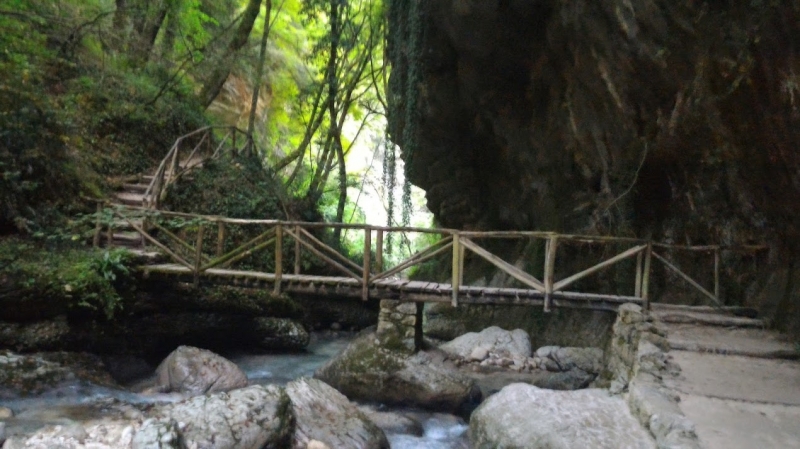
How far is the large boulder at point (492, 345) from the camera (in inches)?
356

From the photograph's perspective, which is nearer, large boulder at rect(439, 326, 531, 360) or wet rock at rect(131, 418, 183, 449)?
wet rock at rect(131, 418, 183, 449)

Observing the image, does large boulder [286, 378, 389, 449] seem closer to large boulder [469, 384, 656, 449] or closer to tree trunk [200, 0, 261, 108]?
large boulder [469, 384, 656, 449]

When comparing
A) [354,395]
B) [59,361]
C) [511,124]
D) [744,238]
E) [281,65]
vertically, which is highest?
[281,65]

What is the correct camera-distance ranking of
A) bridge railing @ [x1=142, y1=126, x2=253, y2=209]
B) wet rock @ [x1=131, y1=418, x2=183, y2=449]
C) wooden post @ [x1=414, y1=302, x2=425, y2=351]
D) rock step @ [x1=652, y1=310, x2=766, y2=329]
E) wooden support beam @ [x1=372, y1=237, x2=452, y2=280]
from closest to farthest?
1. wet rock @ [x1=131, y1=418, x2=183, y2=449]
2. rock step @ [x1=652, y1=310, x2=766, y2=329]
3. wooden support beam @ [x1=372, y1=237, x2=452, y2=280]
4. wooden post @ [x1=414, y1=302, x2=425, y2=351]
5. bridge railing @ [x1=142, y1=126, x2=253, y2=209]

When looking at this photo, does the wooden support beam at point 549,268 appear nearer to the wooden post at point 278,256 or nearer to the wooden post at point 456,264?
the wooden post at point 456,264

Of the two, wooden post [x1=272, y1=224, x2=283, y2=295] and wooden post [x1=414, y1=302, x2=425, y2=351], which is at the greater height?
wooden post [x1=272, y1=224, x2=283, y2=295]

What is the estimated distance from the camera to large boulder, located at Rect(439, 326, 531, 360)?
9.05 m

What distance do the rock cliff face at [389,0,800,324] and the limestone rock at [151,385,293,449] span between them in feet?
17.1

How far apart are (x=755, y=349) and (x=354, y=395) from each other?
14.7ft

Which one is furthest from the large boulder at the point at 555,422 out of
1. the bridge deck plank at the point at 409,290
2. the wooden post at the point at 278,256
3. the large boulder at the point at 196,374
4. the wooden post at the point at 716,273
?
the wooden post at the point at 278,256

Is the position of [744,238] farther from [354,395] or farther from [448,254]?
[448,254]

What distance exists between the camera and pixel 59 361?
6.23 metres

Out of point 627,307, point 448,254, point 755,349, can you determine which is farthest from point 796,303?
point 448,254

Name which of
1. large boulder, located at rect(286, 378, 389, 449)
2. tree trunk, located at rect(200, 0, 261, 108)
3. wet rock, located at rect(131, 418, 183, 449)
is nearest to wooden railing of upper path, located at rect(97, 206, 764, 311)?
large boulder, located at rect(286, 378, 389, 449)
